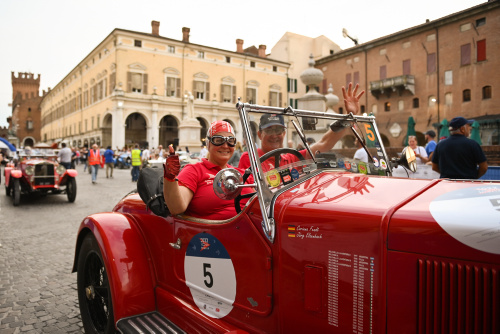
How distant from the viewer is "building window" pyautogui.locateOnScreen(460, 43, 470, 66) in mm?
29094

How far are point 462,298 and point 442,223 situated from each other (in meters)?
0.27

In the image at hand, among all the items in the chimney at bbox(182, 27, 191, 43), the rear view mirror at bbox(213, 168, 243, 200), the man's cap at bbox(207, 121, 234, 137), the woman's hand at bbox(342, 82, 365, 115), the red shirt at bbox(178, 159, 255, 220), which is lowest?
the red shirt at bbox(178, 159, 255, 220)

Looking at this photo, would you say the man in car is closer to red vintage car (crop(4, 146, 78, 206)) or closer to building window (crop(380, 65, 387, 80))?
red vintage car (crop(4, 146, 78, 206))

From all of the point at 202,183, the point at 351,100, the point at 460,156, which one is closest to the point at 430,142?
the point at 460,156

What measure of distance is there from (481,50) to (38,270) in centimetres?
3357

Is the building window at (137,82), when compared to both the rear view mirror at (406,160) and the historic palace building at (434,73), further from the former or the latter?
the rear view mirror at (406,160)

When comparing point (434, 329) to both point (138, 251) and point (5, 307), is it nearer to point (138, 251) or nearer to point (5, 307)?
point (138, 251)

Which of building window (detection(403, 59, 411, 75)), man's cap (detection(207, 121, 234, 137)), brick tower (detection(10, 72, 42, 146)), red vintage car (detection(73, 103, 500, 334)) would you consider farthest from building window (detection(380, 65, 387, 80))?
brick tower (detection(10, 72, 42, 146))

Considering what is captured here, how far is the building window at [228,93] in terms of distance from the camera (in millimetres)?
38969

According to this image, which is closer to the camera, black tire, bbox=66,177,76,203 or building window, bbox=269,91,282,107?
black tire, bbox=66,177,76,203

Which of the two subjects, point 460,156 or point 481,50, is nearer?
point 460,156

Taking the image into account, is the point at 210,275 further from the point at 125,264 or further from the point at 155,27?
the point at 155,27

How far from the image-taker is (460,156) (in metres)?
4.39

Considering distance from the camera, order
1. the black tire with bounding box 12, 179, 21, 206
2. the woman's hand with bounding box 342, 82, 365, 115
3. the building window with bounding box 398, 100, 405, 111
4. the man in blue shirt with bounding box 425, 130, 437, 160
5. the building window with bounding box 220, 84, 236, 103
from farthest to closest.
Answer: the building window with bounding box 220, 84, 236, 103, the building window with bounding box 398, 100, 405, 111, the black tire with bounding box 12, 179, 21, 206, the man in blue shirt with bounding box 425, 130, 437, 160, the woman's hand with bounding box 342, 82, 365, 115
